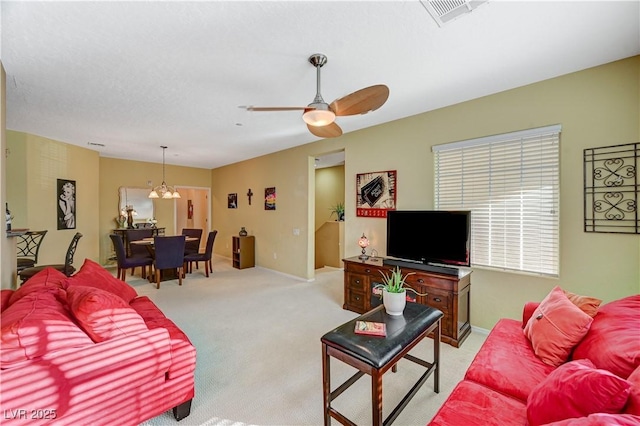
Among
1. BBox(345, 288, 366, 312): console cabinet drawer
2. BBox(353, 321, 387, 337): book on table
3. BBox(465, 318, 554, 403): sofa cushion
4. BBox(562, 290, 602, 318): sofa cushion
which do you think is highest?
BBox(562, 290, 602, 318): sofa cushion

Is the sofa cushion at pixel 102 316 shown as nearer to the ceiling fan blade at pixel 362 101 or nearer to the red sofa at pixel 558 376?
the red sofa at pixel 558 376

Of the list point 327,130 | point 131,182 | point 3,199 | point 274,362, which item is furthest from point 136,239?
point 327,130

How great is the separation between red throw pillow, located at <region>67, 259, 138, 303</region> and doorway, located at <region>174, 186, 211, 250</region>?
234 inches

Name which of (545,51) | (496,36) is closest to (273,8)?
(496,36)

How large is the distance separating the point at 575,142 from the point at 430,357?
247 cm

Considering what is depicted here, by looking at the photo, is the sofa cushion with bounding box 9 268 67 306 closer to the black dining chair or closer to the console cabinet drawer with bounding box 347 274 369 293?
the console cabinet drawer with bounding box 347 274 369 293

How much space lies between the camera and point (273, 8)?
1.69 meters

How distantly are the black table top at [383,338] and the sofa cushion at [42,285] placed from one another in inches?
83.3

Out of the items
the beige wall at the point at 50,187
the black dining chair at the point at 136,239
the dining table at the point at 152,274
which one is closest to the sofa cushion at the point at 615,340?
the dining table at the point at 152,274

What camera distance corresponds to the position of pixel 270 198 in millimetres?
6070

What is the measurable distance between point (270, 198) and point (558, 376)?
5481mm

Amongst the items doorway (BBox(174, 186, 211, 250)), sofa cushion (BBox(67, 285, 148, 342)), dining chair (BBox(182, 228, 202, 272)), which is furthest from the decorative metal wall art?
doorway (BBox(174, 186, 211, 250))

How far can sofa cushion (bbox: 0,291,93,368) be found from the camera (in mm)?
1246

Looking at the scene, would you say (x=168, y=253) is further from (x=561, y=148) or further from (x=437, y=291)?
(x=561, y=148)
